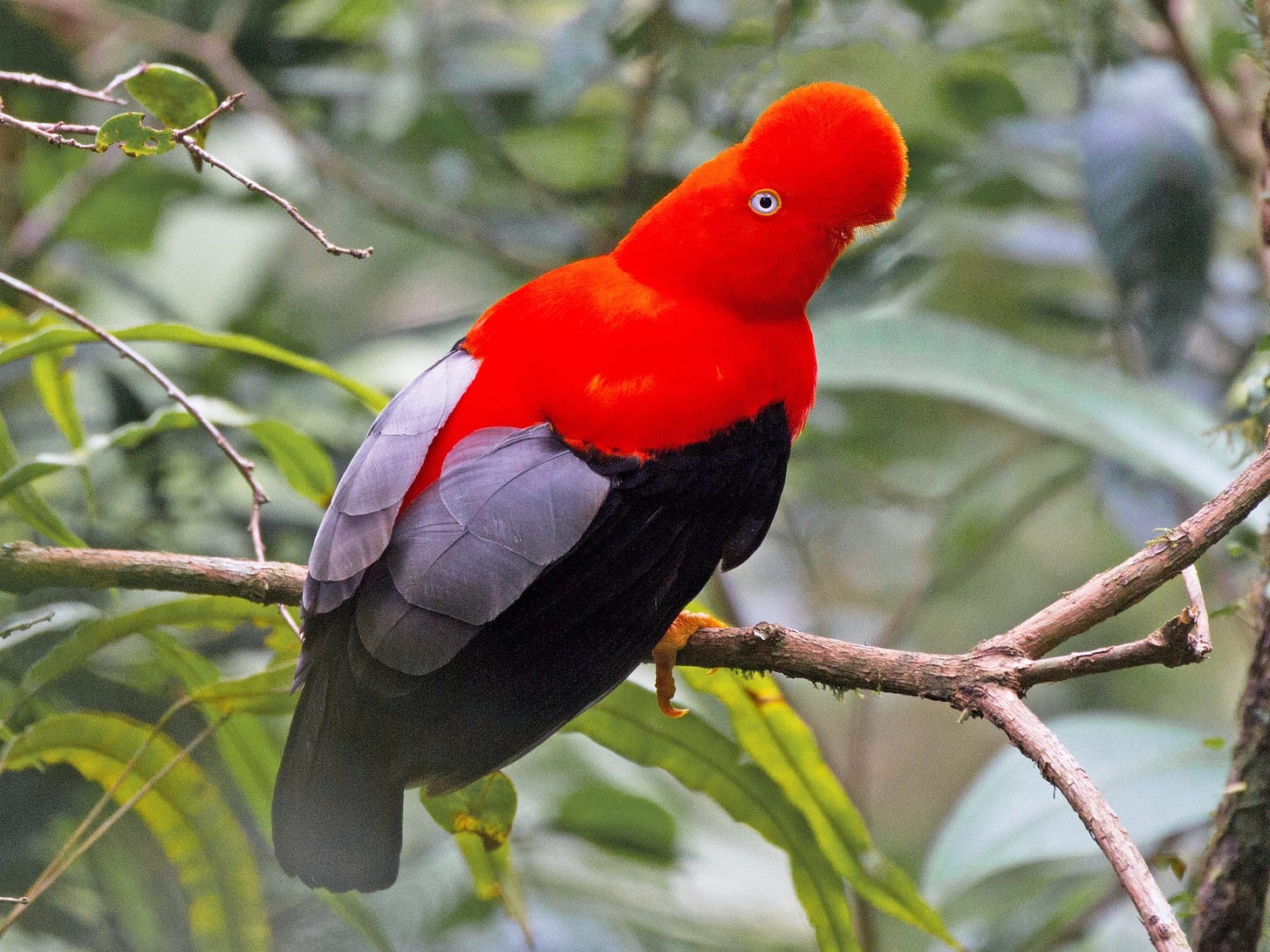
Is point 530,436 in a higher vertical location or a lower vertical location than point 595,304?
lower

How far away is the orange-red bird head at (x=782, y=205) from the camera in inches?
66.2

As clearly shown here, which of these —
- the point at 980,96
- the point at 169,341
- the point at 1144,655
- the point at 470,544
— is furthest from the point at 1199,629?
the point at 980,96

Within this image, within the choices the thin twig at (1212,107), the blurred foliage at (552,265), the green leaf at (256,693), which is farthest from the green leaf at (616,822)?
the thin twig at (1212,107)

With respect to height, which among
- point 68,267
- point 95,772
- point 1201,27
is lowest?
point 95,772

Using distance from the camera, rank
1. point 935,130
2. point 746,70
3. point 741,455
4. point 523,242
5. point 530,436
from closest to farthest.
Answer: point 530,436
point 741,455
point 746,70
point 523,242
point 935,130

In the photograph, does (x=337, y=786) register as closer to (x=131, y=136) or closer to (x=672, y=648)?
(x=672, y=648)

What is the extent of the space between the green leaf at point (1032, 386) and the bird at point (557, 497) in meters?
0.65

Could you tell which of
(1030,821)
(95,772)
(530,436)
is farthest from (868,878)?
(95,772)

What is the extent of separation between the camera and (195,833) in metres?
1.77

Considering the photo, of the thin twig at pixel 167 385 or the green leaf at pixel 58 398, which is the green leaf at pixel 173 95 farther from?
the green leaf at pixel 58 398

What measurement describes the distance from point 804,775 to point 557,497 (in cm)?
58

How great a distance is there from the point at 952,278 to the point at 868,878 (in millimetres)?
2796

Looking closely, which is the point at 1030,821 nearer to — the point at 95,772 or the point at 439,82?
the point at 95,772

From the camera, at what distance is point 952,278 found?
4094 mm
